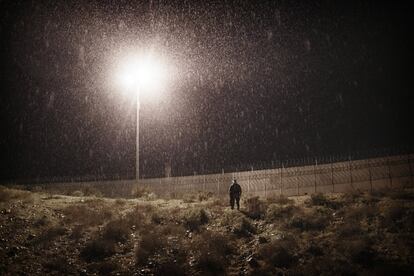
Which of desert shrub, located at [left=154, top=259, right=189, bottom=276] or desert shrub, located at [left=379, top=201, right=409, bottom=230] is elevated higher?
desert shrub, located at [left=379, top=201, right=409, bottom=230]

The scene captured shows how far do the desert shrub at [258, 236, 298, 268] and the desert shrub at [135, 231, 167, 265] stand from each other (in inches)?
163

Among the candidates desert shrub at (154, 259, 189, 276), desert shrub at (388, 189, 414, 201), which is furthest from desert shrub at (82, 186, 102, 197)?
desert shrub at (388, 189, 414, 201)

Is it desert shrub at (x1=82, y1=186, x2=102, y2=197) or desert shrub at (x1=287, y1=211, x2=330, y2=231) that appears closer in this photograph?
desert shrub at (x1=287, y1=211, x2=330, y2=231)

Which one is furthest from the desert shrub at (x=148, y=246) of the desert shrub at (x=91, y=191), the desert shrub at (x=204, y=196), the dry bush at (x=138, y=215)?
the desert shrub at (x=91, y=191)

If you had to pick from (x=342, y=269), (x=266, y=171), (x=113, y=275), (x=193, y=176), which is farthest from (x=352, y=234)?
(x=193, y=176)

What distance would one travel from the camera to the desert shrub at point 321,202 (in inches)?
753

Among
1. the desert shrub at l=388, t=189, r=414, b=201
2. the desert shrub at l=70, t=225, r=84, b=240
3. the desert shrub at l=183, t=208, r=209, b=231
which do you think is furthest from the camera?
the desert shrub at l=388, t=189, r=414, b=201

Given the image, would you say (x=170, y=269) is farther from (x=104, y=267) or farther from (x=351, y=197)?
(x=351, y=197)

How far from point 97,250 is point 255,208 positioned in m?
9.09

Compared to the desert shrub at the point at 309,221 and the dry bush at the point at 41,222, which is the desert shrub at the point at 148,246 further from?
the desert shrub at the point at 309,221

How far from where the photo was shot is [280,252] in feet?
45.1

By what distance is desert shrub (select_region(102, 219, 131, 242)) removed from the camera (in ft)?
51.8

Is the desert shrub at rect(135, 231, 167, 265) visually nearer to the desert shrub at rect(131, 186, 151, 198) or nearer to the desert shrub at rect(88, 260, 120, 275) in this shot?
the desert shrub at rect(88, 260, 120, 275)

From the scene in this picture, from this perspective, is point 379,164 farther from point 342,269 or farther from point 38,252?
point 38,252
